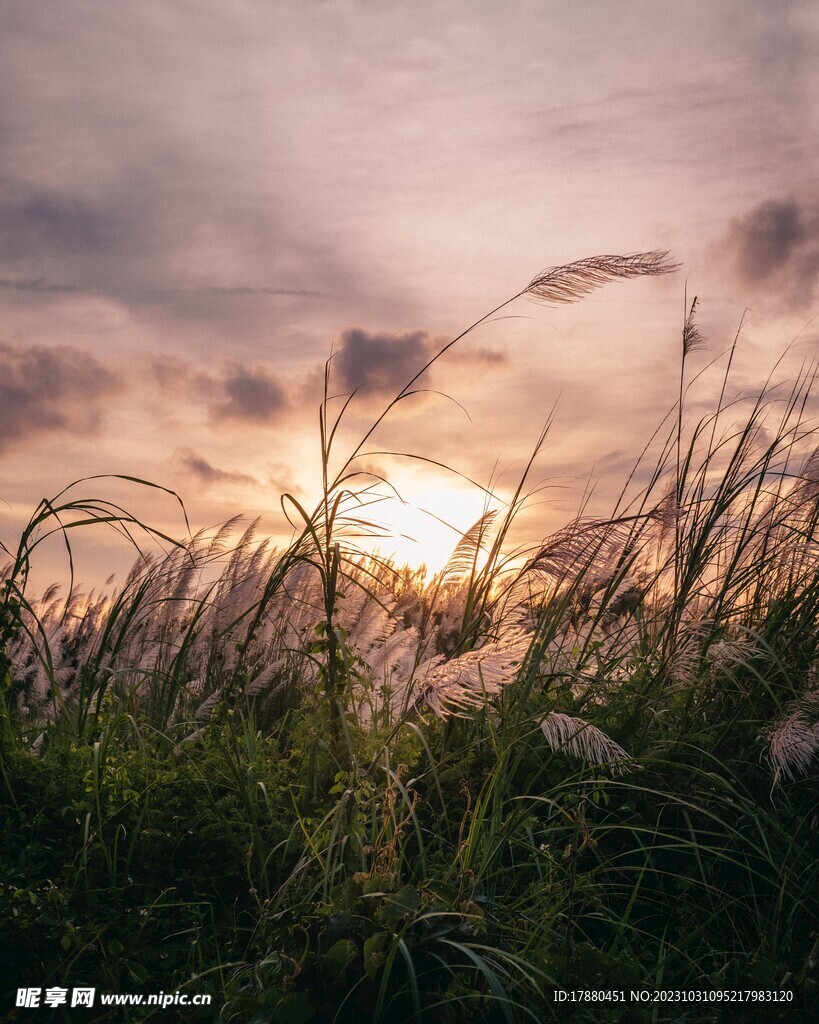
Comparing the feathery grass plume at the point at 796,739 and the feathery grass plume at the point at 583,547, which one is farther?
the feathery grass plume at the point at 796,739

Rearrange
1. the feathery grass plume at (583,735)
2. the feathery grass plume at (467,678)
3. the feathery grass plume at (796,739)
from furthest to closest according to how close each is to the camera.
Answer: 1. the feathery grass plume at (796,739)
2. the feathery grass plume at (583,735)
3. the feathery grass plume at (467,678)

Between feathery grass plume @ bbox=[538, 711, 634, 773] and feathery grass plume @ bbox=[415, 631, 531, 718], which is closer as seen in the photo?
feathery grass plume @ bbox=[415, 631, 531, 718]

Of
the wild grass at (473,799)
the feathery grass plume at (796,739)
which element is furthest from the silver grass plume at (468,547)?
the feathery grass plume at (796,739)

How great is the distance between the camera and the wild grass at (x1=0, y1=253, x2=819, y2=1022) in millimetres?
2061

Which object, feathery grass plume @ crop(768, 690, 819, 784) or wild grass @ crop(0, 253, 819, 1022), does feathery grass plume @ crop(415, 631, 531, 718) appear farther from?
feathery grass plume @ crop(768, 690, 819, 784)

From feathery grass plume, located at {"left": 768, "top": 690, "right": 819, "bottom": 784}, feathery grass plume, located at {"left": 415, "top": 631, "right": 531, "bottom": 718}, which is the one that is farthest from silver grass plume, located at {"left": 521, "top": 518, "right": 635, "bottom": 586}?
feathery grass plume, located at {"left": 768, "top": 690, "right": 819, "bottom": 784}

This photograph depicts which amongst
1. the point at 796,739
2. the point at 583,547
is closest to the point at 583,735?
the point at 583,547

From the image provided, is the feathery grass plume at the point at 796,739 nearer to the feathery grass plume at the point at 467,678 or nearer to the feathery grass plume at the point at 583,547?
the feathery grass plume at the point at 583,547

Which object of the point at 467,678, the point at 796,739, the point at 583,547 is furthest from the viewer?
the point at 796,739

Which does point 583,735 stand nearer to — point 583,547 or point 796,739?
point 583,547

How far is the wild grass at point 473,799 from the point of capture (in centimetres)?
206

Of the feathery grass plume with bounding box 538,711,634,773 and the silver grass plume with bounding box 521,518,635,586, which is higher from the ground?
the silver grass plume with bounding box 521,518,635,586

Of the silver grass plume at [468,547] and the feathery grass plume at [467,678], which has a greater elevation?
the silver grass plume at [468,547]

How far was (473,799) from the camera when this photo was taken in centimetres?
308
